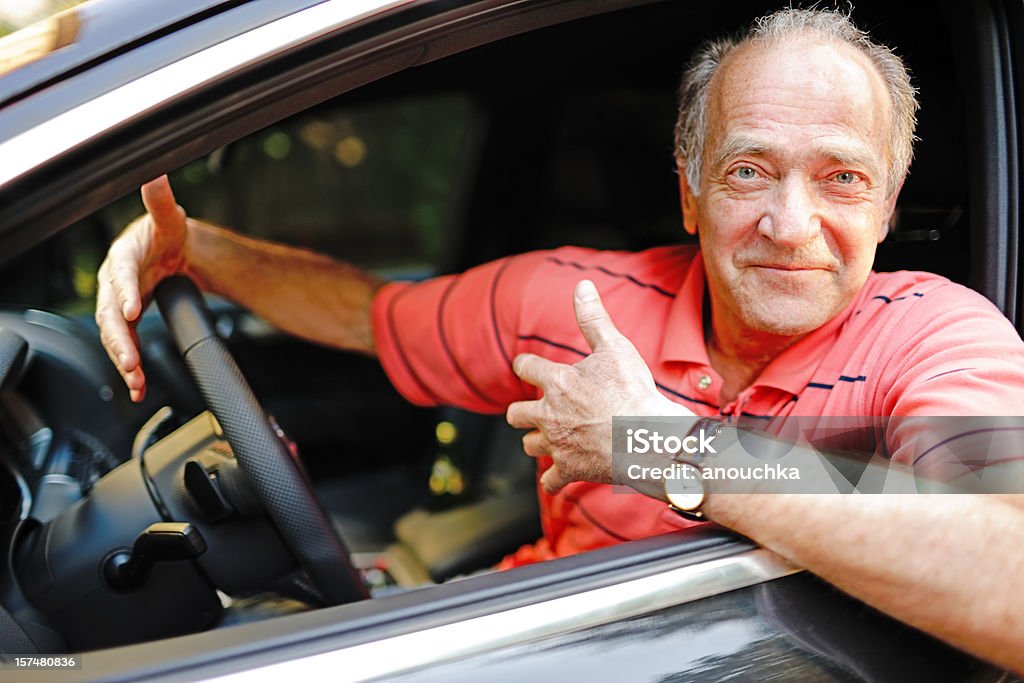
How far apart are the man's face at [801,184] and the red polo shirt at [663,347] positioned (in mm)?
80

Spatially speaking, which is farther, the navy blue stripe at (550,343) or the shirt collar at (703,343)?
the navy blue stripe at (550,343)

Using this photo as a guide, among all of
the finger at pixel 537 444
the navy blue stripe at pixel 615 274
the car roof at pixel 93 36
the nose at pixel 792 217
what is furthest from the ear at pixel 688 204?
the car roof at pixel 93 36

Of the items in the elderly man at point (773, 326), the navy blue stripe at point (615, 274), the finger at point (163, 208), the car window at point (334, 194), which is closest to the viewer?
the elderly man at point (773, 326)

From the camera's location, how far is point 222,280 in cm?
192

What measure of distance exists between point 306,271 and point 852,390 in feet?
3.88

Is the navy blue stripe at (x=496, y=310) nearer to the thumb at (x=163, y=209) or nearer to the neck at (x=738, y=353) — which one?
the neck at (x=738, y=353)

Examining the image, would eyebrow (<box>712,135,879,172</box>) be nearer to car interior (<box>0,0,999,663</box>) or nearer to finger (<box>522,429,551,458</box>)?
car interior (<box>0,0,999,663</box>)

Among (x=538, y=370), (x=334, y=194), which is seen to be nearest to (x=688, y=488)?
(x=538, y=370)

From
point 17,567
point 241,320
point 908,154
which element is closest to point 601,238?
point 241,320

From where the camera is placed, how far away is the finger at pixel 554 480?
1.45 m

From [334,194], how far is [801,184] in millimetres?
5474

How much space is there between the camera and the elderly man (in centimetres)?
113

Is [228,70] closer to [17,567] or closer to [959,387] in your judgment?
[17,567]

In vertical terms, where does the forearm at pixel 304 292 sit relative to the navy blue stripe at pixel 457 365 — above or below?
above
